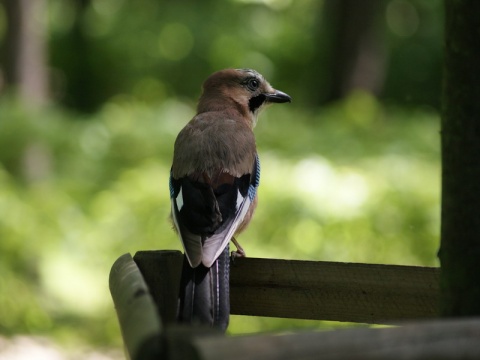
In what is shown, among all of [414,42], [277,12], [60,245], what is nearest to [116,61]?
[277,12]

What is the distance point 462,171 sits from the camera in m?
2.20

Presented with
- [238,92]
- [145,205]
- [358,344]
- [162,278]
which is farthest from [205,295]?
[145,205]

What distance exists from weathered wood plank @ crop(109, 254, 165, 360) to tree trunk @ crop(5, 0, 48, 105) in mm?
7552

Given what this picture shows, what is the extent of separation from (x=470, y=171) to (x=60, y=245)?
620 centimetres

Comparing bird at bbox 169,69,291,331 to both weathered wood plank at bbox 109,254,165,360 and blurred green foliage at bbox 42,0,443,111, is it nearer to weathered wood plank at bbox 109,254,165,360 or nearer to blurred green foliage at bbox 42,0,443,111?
weathered wood plank at bbox 109,254,165,360

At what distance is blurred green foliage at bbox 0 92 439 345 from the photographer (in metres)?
6.89

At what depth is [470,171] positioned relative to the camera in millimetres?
2193

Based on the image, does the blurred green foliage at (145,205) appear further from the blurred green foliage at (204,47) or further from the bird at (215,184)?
the blurred green foliage at (204,47)

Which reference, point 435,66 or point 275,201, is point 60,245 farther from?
point 435,66

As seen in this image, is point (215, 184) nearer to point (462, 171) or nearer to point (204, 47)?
point (462, 171)

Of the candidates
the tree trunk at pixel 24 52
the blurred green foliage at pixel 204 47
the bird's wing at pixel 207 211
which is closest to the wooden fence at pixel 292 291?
the bird's wing at pixel 207 211

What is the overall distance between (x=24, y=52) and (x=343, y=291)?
25.3 feet

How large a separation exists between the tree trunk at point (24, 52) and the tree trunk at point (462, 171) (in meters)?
8.08

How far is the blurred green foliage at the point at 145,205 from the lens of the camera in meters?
6.89
